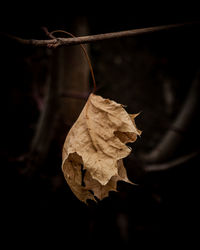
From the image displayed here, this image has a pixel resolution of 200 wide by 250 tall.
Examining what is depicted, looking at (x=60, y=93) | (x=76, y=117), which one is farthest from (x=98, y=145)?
(x=76, y=117)

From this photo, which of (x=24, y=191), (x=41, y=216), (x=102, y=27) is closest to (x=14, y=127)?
(x=24, y=191)

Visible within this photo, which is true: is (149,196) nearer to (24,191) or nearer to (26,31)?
(24,191)

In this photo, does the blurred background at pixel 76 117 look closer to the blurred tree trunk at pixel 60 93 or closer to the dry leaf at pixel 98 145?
the blurred tree trunk at pixel 60 93

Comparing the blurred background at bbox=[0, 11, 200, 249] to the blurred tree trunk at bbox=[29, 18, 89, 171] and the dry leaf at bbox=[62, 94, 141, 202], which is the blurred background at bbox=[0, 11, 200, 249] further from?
the dry leaf at bbox=[62, 94, 141, 202]

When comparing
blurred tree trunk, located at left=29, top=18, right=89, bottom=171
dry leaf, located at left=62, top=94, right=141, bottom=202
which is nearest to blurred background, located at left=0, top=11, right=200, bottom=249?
blurred tree trunk, located at left=29, top=18, right=89, bottom=171

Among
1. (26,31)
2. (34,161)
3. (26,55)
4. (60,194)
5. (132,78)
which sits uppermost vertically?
(26,31)

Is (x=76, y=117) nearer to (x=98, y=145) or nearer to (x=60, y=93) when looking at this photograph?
(x=60, y=93)

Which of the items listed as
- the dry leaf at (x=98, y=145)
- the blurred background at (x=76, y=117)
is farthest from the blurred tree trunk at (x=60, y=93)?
the dry leaf at (x=98, y=145)

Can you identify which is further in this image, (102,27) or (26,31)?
(102,27)
